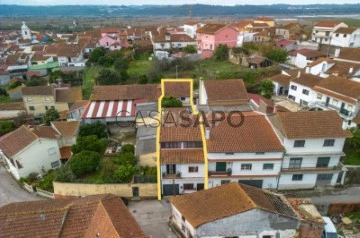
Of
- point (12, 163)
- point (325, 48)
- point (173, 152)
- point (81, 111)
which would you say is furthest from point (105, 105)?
point (325, 48)

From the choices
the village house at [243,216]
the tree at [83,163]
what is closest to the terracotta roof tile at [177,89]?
the tree at [83,163]

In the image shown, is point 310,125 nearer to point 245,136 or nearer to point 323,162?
point 323,162

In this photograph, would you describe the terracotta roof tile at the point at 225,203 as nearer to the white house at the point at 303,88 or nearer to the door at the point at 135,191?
the door at the point at 135,191

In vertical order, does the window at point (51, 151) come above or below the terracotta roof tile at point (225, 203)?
below

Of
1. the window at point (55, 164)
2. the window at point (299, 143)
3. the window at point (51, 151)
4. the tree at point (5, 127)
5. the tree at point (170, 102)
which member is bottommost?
the window at point (55, 164)

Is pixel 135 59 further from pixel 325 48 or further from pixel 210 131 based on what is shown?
pixel 210 131

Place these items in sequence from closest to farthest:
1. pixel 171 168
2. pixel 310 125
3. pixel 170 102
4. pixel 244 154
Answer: pixel 244 154, pixel 310 125, pixel 171 168, pixel 170 102

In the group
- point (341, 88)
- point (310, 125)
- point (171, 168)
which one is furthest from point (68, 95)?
point (341, 88)
